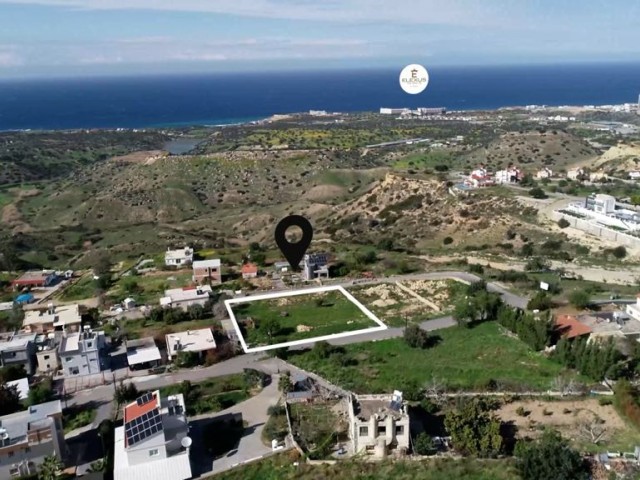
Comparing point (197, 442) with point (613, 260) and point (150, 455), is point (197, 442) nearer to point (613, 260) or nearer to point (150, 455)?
point (150, 455)

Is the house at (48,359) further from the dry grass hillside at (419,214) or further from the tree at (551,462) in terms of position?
the dry grass hillside at (419,214)

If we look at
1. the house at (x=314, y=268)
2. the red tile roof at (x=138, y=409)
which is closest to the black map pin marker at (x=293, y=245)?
the red tile roof at (x=138, y=409)

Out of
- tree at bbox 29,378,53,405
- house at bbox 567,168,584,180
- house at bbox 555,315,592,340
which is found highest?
house at bbox 567,168,584,180

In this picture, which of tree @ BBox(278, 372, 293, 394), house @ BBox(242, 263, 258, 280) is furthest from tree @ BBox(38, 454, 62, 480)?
→ house @ BBox(242, 263, 258, 280)

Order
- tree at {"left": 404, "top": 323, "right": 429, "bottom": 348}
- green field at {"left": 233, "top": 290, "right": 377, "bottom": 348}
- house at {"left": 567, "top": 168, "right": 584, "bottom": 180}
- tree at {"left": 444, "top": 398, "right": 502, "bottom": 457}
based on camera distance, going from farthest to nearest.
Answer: house at {"left": 567, "top": 168, "right": 584, "bottom": 180}
green field at {"left": 233, "top": 290, "right": 377, "bottom": 348}
tree at {"left": 404, "top": 323, "right": 429, "bottom": 348}
tree at {"left": 444, "top": 398, "right": 502, "bottom": 457}

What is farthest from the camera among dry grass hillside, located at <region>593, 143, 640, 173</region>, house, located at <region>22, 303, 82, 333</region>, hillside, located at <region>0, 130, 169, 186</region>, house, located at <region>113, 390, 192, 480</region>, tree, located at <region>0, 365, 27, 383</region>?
hillside, located at <region>0, 130, 169, 186</region>

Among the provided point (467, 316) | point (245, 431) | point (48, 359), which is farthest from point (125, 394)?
point (467, 316)

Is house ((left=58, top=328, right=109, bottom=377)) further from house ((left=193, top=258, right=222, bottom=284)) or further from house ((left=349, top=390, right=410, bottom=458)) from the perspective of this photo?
house ((left=349, top=390, right=410, bottom=458))

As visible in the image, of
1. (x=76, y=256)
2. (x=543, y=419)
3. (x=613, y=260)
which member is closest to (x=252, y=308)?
(x=543, y=419)
